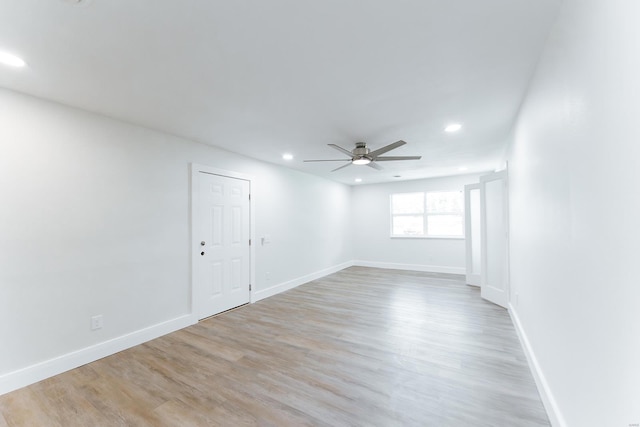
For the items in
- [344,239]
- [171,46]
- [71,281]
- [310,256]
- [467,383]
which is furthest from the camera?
[344,239]

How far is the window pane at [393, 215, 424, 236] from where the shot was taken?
23.6 feet

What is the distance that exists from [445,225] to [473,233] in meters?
1.40

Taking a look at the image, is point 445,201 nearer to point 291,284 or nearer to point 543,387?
point 291,284

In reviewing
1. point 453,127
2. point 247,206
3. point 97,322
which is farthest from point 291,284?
point 453,127

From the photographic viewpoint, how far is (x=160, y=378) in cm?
234

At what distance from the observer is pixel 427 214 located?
7059 millimetres

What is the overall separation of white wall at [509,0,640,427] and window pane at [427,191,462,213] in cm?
494

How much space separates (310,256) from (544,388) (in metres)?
4.63

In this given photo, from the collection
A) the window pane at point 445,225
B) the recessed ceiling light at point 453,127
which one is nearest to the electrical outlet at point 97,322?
the recessed ceiling light at point 453,127

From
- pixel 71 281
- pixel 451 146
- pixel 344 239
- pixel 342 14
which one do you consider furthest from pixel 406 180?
pixel 71 281

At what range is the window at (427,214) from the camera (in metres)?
6.72

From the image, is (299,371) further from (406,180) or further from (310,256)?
(406,180)

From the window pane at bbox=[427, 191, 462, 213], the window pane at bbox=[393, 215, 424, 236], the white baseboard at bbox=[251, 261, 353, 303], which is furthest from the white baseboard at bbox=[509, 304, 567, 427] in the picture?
the window pane at bbox=[393, 215, 424, 236]

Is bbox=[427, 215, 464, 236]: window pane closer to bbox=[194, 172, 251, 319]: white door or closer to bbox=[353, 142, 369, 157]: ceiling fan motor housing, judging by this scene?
bbox=[353, 142, 369, 157]: ceiling fan motor housing
